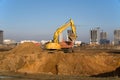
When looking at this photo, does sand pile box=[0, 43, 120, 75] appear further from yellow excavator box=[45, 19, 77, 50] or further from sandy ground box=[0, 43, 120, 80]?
yellow excavator box=[45, 19, 77, 50]

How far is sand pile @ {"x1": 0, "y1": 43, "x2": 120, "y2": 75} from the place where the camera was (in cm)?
4247

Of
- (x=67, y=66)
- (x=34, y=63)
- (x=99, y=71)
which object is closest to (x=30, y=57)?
(x=34, y=63)

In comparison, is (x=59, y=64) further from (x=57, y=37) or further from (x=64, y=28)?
(x=64, y=28)

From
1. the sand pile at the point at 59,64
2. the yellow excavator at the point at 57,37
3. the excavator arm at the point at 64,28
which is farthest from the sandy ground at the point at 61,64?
the excavator arm at the point at 64,28

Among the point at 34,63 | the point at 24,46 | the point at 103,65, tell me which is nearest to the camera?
the point at 34,63

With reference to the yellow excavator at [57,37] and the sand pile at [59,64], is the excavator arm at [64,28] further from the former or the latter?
the sand pile at [59,64]

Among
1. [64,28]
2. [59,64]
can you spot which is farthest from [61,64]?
[64,28]

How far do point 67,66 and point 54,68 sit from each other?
2.05 meters

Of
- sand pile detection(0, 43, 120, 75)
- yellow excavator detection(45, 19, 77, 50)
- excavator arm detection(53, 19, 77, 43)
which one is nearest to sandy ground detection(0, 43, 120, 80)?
sand pile detection(0, 43, 120, 75)

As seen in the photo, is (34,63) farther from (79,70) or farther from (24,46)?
(24,46)

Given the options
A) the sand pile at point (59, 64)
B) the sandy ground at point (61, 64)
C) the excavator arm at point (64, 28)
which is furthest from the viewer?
the excavator arm at point (64, 28)

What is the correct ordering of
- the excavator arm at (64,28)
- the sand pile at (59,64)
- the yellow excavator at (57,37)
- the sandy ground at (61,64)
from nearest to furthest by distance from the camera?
the sandy ground at (61,64) → the sand pile at (59,64) → the yellow excavator at (57,37) → the excavator arm at (64,28)

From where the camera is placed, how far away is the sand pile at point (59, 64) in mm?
42469

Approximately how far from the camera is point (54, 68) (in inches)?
1727
